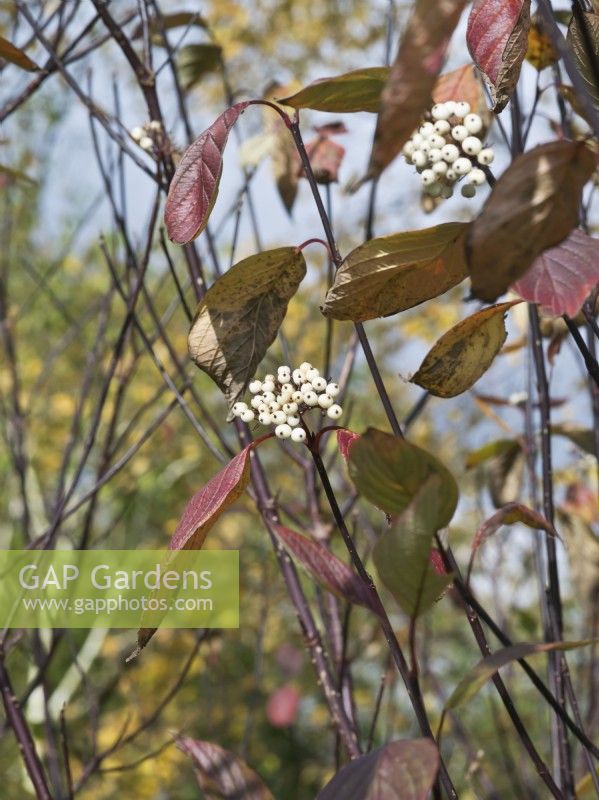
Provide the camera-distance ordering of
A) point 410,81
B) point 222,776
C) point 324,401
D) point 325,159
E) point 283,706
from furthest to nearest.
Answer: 1. point 283,706
2. point 325,159
3. point 222,776
4. point 324,401
5. point 410,81

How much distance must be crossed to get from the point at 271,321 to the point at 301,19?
127 inches

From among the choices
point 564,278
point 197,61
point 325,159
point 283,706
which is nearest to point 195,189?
point 564,278

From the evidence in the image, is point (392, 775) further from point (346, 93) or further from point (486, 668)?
point (346, 93)

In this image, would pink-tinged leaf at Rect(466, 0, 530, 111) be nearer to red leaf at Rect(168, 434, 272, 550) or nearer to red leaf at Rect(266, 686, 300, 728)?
red leaf at Rect(168, 434, 272, 550)

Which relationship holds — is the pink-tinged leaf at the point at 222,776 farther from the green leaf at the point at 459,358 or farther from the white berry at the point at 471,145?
the white berry at the point at 471,145

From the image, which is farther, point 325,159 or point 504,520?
point 325,159

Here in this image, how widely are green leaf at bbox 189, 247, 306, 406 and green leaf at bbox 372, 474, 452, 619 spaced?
145 millimetres

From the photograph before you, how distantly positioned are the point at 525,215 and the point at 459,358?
14 cm

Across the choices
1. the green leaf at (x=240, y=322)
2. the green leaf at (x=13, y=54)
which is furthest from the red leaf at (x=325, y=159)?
the green leaf at (x=240, y=322)

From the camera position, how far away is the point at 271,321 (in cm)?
44

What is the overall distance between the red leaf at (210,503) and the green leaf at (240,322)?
4 centimetres

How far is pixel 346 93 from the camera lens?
0.43m

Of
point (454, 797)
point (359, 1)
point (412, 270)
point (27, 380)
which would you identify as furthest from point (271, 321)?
point (359, 1)

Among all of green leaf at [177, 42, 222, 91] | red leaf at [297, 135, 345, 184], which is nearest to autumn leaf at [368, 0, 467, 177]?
red leaf at [297, 135, 345, 184]
